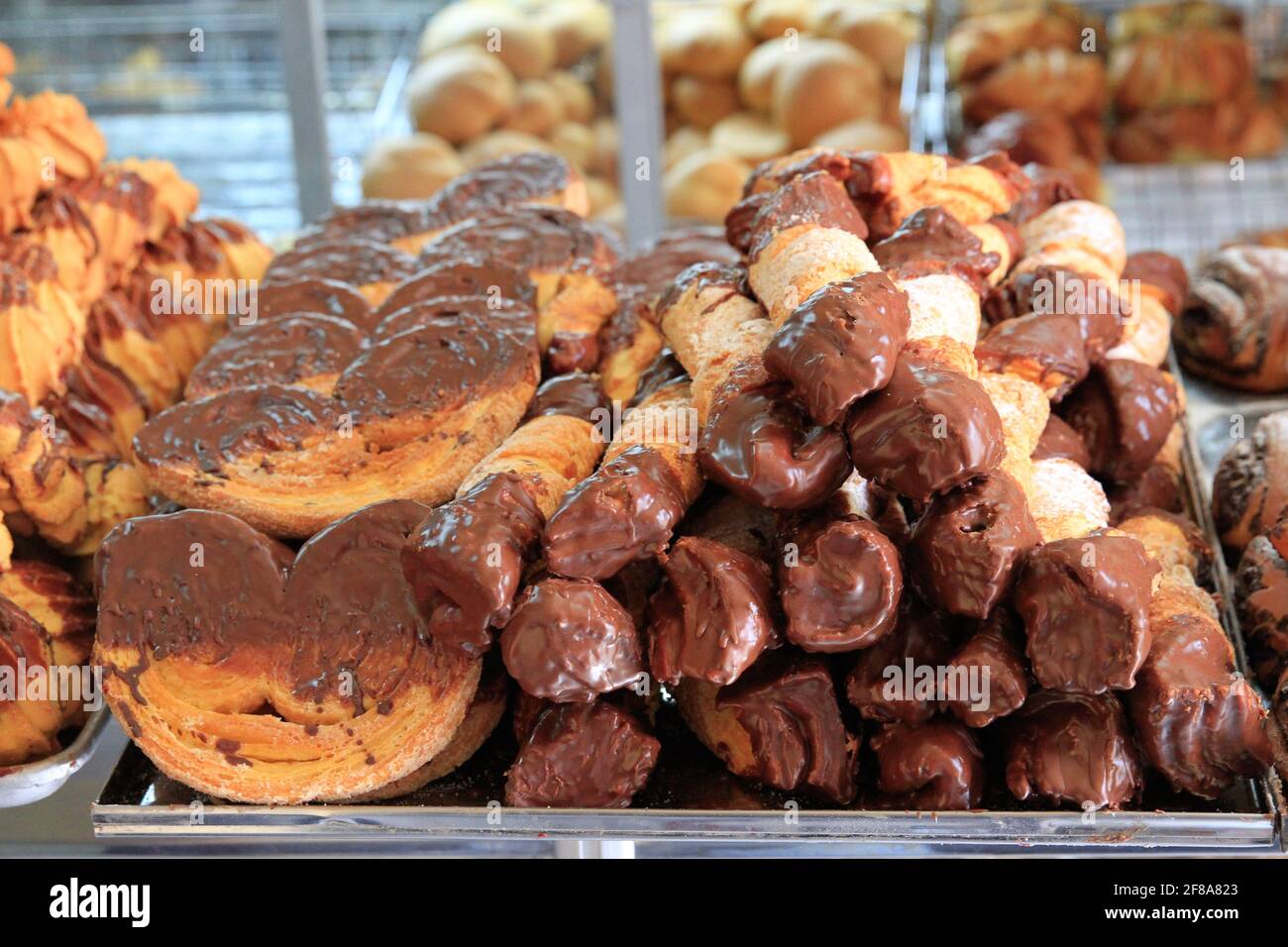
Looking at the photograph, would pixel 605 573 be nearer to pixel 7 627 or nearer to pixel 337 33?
pixel 7 627

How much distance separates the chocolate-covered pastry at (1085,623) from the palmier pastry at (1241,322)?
117 cm

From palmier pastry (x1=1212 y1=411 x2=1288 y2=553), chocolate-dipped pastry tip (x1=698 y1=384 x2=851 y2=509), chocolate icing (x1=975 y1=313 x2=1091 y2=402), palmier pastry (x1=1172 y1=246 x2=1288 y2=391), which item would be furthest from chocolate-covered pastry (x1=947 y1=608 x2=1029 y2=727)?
palmier pastry (x1=1172 y1=246 x2=1288 y2=391)

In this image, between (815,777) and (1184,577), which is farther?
(1184,577)

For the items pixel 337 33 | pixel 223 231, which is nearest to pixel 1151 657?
pixel 223 231

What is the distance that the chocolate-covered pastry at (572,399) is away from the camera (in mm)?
1652

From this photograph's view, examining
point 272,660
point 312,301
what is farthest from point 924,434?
point 312,301

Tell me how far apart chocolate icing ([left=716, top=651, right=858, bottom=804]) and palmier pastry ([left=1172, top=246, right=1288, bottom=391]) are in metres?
1.29

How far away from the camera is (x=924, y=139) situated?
4.13 metres

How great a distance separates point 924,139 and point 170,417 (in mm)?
3031

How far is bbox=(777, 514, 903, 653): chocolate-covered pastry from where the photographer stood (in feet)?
4.09

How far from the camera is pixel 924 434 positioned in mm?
1218

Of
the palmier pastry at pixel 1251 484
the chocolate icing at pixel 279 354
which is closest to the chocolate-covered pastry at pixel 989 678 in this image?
the palmier pastry at pixel 1251 484

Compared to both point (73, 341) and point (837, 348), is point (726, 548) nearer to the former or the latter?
point (837, 348)

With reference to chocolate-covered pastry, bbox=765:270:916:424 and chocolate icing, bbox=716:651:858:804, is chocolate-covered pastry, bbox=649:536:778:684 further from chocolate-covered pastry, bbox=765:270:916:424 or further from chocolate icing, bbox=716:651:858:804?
chocolate-covered pastry, bbox=765:270:916:424
